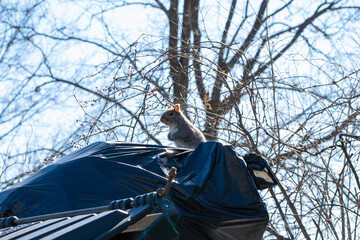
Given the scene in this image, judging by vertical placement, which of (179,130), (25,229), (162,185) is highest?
(179,130)

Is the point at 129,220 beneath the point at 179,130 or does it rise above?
beneath

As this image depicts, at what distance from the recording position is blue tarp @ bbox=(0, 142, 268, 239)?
2150mm

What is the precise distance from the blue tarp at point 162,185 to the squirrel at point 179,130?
8.38ft

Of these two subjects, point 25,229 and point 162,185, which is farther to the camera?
point 162,185

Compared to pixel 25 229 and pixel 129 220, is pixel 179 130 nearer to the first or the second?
pixel 25 229

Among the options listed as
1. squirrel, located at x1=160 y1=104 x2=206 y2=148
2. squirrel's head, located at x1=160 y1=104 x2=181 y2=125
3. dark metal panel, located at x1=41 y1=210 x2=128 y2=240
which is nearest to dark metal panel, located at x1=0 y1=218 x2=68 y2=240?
dark metal panel, located at x1=41 y1=210 x2=128 y2=240

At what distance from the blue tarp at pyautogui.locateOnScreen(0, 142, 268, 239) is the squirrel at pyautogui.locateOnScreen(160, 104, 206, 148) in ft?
8.38

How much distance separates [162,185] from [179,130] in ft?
9.67

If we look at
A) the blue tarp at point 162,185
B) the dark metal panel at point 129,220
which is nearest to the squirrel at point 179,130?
the blue tarp at point 162,185

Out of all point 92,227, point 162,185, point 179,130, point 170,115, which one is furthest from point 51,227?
point 170,115

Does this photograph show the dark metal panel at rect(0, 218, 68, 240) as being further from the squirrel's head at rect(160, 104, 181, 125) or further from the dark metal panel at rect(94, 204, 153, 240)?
the squirrel's head at rect(160, 104, 181, 125)

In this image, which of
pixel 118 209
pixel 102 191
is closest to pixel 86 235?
pixel 118 209

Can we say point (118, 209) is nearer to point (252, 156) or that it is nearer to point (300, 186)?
point (252, 156)

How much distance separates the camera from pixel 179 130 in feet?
17.0
